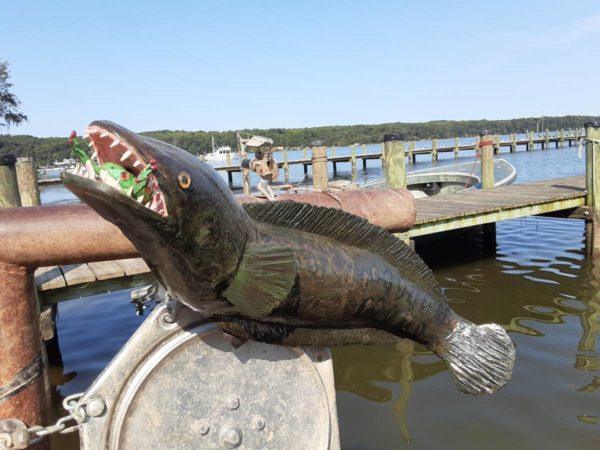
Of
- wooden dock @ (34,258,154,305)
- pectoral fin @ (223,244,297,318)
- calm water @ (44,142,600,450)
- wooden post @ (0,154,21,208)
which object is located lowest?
calm water @ (44,142,600,450)

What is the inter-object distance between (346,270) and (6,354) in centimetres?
167

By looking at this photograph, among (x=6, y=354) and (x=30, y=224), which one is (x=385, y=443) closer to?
(x=6, y=354)

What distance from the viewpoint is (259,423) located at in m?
1.95

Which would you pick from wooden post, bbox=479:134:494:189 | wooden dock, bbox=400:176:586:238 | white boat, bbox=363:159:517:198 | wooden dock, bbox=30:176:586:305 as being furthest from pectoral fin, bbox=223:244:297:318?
white boat, bbox=363:159:517:198

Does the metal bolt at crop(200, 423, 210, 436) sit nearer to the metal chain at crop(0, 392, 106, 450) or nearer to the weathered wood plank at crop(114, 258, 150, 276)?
the metal chain at crop(0, 392, 106, 450)

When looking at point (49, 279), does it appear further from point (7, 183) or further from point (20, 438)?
point (20, 438)

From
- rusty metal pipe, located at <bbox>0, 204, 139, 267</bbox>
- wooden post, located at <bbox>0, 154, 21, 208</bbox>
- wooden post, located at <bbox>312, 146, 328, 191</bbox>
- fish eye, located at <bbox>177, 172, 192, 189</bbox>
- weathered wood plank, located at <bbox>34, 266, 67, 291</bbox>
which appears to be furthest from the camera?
wooden post, located at <bbox>312, 146, 328, 191</bbox>

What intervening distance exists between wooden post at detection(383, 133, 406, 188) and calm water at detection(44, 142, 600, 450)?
2258 mm

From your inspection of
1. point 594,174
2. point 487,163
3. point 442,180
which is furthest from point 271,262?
point 442,180

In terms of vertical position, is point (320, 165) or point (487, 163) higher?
point (320, 165)

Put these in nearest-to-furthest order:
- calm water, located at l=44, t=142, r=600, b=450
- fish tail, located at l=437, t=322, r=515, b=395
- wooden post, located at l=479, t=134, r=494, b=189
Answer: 1. fish tail, located at l=437, t=322, r=515, b=395
2. calm water, located at l=44, t=142, r=600, b=450
3. wooden post, located at l=479, t=134, r=494, b=189

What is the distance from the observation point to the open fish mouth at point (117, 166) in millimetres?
1309

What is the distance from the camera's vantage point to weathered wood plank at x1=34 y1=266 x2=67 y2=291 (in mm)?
5551

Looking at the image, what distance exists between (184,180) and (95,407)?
0.92 m
